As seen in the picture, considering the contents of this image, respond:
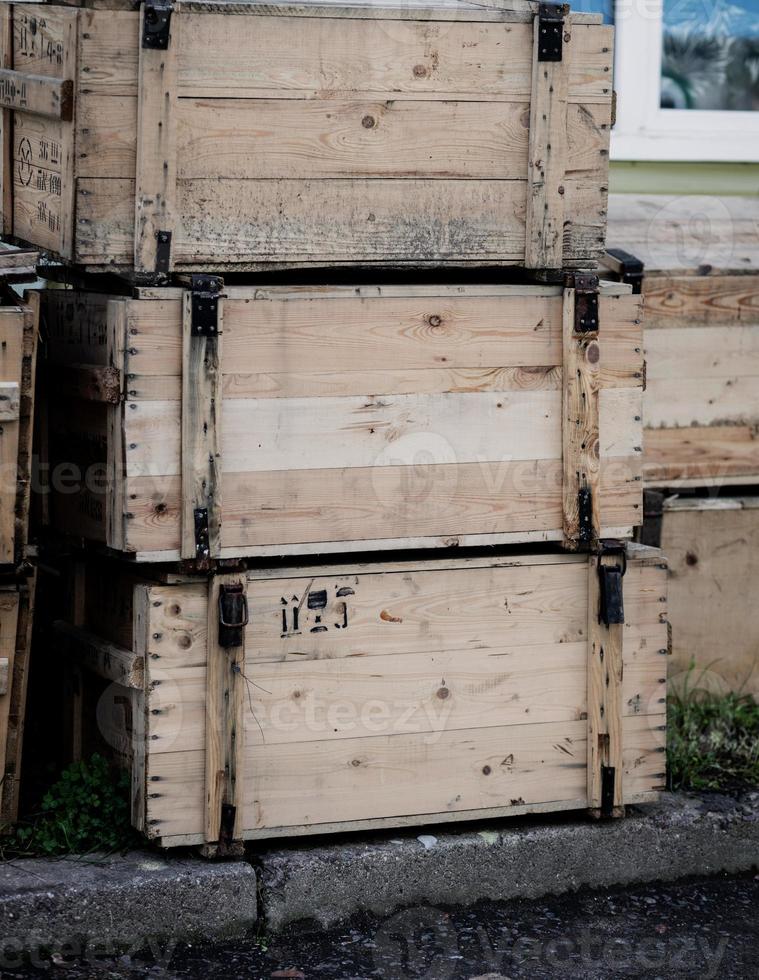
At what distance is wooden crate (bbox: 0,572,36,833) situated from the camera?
3.57 m

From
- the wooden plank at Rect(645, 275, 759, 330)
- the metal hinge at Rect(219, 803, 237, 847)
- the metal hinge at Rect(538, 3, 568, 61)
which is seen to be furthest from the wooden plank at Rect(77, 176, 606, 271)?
the metal hinge at Rect(219, 803, 237, 847)

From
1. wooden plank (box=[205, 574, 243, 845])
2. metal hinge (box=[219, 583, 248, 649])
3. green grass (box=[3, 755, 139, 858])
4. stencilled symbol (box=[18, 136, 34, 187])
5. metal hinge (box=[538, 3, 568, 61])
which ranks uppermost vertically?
metal hinge (box=[538, 3, 568, 61])

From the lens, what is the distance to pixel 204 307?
3.33 m

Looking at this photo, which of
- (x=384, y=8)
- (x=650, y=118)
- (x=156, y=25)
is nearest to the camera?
(x=156, y=25)

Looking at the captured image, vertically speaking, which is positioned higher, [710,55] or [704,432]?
[710,55]

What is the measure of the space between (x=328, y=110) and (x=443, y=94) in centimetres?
31

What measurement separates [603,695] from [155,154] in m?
1.93

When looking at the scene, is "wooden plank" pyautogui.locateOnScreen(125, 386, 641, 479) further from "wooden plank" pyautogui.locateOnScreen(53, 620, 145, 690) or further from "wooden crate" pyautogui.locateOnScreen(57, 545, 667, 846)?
"wooden plank" pyautogui.locateOnScreen(53, 620, 145, 690)

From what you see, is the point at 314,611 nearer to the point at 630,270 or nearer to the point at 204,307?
the point at 204,307

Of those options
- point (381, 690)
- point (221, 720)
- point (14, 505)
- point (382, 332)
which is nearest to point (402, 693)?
point (381, 690)

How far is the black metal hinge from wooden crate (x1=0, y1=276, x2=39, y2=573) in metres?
1.43

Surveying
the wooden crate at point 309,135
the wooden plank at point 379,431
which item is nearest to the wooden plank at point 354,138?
the wooden crate at point 309,135

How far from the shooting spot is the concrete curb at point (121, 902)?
3365 millimetres

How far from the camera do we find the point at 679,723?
14.9 ft
